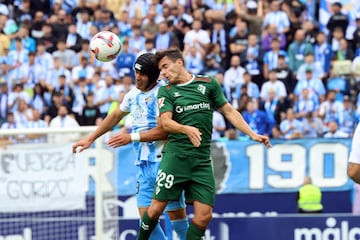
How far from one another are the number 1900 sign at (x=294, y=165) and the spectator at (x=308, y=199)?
207 mm

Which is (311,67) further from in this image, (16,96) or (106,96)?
(16,96)

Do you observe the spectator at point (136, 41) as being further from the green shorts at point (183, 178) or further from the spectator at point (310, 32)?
the green shorts at point (183, 178)

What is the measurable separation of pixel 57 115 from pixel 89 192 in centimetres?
682

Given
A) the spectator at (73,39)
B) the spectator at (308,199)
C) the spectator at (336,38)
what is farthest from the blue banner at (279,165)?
the spectator at (73,39)

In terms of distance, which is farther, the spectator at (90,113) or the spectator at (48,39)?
the spectator at (48,39)

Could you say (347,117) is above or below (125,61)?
below

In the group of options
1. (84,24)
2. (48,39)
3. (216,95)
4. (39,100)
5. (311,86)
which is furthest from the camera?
(84,24)

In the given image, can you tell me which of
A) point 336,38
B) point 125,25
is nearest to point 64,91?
point 125,25

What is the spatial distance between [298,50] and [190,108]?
443 inches

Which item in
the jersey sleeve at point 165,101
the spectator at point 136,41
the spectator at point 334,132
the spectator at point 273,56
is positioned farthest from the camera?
the spectator at point 136,41

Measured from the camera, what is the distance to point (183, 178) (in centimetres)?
1127

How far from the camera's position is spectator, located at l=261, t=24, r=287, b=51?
883 inches

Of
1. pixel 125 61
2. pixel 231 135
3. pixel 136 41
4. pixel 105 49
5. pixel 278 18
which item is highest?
pixel 278 18

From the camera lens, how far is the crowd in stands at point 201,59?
20.4 m
